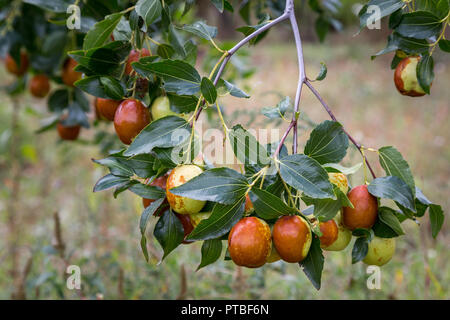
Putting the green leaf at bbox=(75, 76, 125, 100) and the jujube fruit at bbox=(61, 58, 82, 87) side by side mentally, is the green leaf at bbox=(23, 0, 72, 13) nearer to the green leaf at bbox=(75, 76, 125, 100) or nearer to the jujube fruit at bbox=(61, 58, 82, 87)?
the jujube fruit at bbox=(61, 58, 82, 87)

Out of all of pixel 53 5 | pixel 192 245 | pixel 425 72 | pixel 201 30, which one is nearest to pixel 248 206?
pixel 201 30

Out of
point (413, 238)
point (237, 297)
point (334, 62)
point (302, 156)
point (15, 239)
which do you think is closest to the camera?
point (302, 156)

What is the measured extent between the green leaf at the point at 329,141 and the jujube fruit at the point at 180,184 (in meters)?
0.17

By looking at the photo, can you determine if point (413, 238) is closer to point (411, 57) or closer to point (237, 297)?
point (237, 297)

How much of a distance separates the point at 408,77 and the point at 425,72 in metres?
0.03

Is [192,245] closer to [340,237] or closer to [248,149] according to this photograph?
[340,237]

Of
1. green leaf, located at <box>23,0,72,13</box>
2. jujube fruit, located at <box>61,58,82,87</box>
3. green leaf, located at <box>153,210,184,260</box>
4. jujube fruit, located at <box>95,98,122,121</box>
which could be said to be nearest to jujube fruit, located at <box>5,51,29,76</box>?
jujube fruit, located at <box>61,58,82,87</box>

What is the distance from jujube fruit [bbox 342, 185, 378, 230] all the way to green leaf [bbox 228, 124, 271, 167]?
16 cm

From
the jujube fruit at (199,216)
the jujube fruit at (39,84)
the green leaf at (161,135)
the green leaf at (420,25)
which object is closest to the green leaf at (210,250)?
the jujube fruit at (199,216)

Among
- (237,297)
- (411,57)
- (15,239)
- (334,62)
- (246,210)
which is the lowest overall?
(237,297)

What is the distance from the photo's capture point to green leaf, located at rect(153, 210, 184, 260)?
63 centimetres

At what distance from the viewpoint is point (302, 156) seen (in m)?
0.56

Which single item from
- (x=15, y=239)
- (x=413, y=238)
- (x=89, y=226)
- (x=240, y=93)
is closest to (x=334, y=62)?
(x=413, y=238)

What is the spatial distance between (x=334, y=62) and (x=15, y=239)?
15.7 feet
